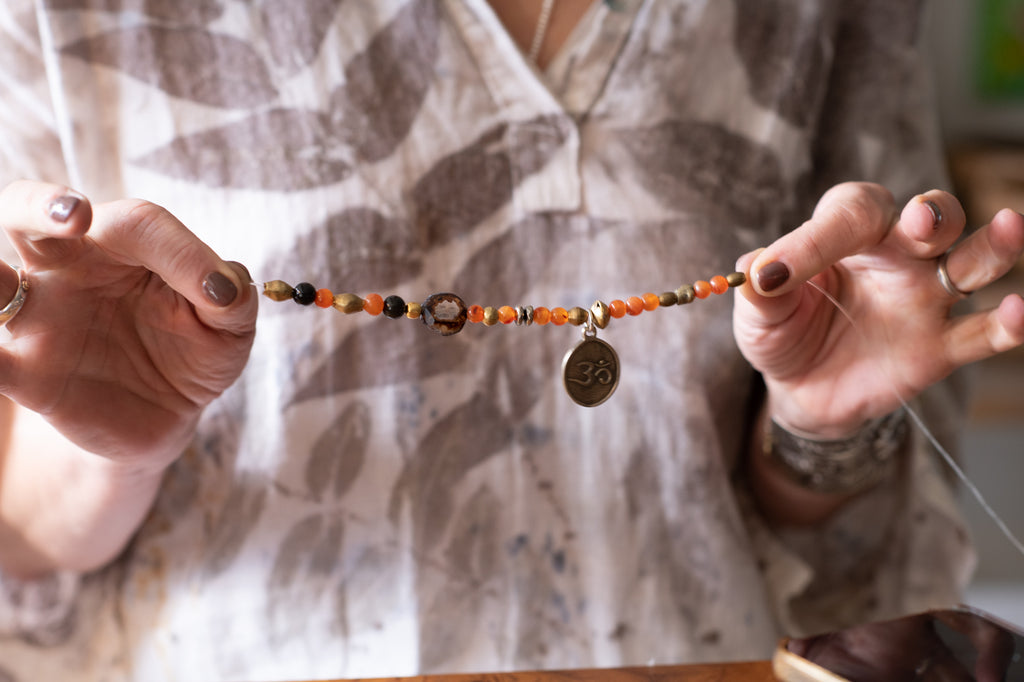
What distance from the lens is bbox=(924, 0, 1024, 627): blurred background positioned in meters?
1.68

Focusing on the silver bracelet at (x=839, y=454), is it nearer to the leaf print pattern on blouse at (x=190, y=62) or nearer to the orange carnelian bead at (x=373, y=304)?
the orange carnelian bead at (x=373, y=304)

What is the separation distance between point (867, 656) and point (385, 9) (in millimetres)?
776

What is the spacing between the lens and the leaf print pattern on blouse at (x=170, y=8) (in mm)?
784

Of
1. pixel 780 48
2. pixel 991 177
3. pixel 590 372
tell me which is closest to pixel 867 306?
pixel 590 372

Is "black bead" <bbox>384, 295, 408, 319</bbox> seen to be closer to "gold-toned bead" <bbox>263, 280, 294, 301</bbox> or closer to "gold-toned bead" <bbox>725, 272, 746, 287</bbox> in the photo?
"gold-toned bead" <bbox>263, 280, 294, 301</bbox>

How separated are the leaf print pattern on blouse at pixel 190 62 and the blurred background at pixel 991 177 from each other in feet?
4.13

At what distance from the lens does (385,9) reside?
85 centimetres

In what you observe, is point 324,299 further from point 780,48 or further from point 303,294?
point 780,48

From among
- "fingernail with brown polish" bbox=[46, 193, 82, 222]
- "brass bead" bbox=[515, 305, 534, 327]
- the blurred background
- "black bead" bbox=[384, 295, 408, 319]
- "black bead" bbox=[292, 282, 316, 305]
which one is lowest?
the blurred background

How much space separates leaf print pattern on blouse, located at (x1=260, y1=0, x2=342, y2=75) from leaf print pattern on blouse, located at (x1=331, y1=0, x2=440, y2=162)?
0.05 meters

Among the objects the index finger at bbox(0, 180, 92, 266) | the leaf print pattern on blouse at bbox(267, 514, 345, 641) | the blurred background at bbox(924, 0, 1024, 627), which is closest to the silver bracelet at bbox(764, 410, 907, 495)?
the leaf print pattern on blouse at bbox(267, 514, 345, 641)

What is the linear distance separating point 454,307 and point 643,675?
32 centimetres

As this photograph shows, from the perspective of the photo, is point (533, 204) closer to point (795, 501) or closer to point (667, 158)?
point (667, 158)

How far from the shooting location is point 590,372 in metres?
0.68
